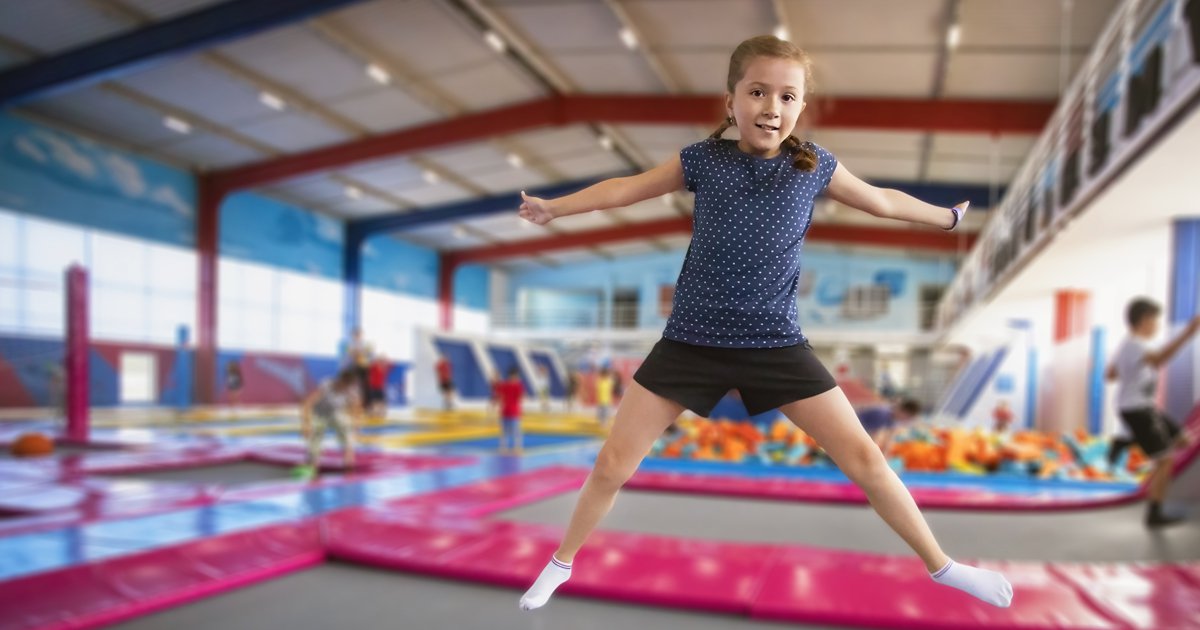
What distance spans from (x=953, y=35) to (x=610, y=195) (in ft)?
26.8

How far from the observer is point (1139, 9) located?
248 inches

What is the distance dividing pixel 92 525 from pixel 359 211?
1459 centimetres

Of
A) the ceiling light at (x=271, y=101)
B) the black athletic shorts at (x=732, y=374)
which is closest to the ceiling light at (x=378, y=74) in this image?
the ceiling light at (x=271, y=101)

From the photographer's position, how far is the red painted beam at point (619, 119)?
364 inches

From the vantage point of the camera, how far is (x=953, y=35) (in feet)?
25.3

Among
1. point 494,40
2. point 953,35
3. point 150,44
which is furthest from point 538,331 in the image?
point 953,35

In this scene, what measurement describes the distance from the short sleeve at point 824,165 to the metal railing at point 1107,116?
161 inches

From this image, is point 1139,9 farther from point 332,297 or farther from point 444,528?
point 332,297

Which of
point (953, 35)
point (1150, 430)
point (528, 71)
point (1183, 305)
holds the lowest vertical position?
point (1150, 430)

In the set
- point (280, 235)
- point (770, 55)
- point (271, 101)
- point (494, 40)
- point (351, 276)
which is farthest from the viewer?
point (351, 276)

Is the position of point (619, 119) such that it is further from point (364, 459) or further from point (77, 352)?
point (77, 352)

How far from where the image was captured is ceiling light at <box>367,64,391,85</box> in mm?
9898

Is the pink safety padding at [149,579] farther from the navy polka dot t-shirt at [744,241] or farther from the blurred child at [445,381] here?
the blurred child at [445,381]

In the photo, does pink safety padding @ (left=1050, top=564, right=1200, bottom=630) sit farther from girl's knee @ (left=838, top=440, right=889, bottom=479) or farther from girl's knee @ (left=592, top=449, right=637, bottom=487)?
girl's knee @ (left=592, top=449, right=637, bottom=487)
